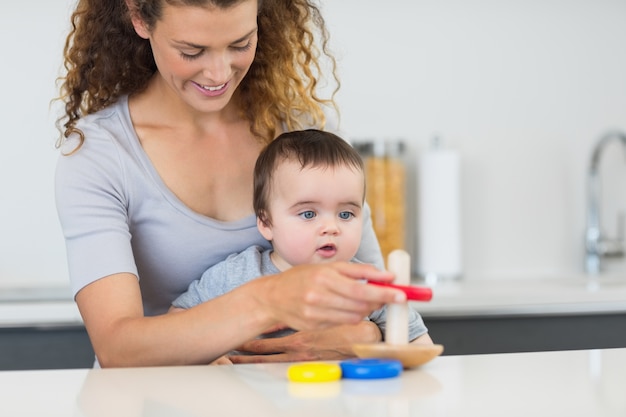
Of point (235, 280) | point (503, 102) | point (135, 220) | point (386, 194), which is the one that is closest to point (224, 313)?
point (235, 280)

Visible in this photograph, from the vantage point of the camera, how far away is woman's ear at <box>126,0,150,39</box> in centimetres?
167

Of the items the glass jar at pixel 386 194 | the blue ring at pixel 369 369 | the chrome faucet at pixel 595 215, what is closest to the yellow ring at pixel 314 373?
the blue ring at pixel 369 369

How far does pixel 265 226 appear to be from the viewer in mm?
1744

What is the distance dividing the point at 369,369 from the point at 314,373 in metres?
0.07

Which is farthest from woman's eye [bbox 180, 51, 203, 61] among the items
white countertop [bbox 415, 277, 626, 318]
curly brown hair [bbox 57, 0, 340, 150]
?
white countertop [bbox 415, 277, 626, 318]

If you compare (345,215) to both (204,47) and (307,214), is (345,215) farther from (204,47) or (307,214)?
(204,47)

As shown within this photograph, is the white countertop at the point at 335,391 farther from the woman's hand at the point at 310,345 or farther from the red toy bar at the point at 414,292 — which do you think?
the woman's hand at the point at 310,345

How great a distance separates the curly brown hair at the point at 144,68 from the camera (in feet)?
6.02

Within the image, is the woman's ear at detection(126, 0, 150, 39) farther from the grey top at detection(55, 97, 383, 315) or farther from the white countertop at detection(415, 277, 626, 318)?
the white countertop at detection(415, 277, 626, 318)

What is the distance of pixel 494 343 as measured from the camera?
8.23 feet

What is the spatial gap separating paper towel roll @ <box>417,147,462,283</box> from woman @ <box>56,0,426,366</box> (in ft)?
2.99

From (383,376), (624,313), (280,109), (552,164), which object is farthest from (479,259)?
(383,376)

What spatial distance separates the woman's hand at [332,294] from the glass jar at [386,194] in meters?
1.63

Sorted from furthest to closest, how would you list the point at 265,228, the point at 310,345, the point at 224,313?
the point at 265,228 → the point at 310,345 → the point at 224,313
